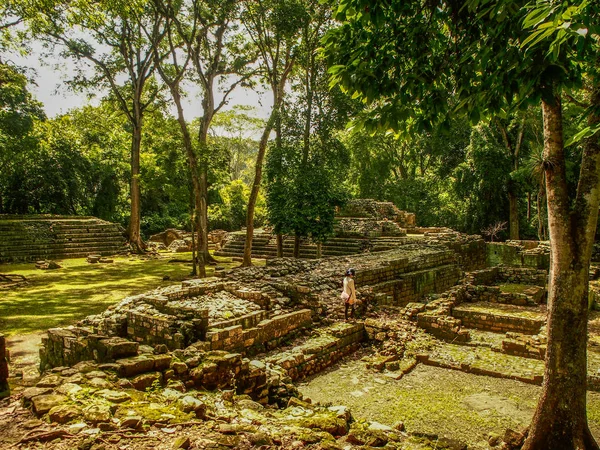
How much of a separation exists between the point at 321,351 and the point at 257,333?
1198mm

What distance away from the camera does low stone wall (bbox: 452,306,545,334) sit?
9164 mm

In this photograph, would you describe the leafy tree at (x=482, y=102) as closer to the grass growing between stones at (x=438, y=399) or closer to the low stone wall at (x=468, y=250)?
the grass growing between stones at (x=438, y=399)

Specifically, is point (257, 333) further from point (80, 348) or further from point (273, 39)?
point (273, 39)

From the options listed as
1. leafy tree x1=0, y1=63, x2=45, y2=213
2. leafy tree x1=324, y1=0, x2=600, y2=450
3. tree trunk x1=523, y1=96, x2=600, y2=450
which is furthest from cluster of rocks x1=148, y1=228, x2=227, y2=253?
tree trunk x1=523, y1=96, x2=600, y2=450

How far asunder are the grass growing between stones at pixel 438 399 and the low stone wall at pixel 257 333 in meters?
1.12

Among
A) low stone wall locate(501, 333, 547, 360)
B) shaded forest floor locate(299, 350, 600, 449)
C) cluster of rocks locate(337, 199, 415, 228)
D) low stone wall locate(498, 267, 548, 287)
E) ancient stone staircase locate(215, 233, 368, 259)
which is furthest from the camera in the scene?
cluster of rocks locate(337, 199, 415, 228)

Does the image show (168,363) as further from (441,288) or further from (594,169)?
(441,288)

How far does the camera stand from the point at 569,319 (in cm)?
416

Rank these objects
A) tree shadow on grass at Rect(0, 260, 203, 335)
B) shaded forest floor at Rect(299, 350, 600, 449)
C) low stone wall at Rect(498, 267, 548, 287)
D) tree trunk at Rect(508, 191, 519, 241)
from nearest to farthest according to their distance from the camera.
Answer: shaded forest floor at Rect(299, 350, 600, 449) < tree shadow on grass at Rect(0, 260, 203, 335) < low stone wall at Rect(498, 267, 548, 287) < tree trunk at Rect(508, 191, 519, 241)

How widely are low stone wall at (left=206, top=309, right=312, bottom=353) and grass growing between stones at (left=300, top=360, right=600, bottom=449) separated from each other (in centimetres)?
112

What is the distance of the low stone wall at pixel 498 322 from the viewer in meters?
9.16

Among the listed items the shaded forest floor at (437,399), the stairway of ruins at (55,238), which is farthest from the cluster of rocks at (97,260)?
the shaded forest floor at (437,399)

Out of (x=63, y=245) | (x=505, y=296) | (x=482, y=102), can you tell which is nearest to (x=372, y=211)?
(x=505, y=296)

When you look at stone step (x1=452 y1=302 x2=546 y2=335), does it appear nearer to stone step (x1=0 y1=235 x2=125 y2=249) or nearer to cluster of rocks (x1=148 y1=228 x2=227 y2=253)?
cluster of rocks (x1=148 y1=228 x2=227 y2=253)
